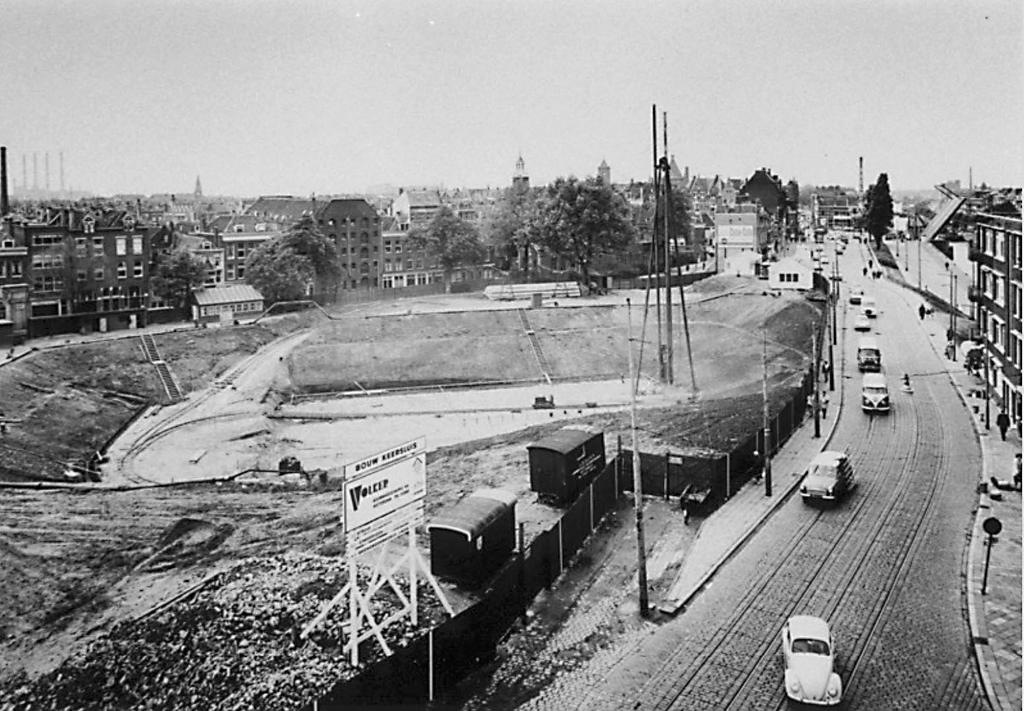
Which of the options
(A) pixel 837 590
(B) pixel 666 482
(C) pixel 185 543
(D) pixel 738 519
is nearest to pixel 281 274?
(C) pixel 185 543

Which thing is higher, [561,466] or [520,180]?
[520,180]

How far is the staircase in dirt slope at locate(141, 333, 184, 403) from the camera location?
26.6 metres

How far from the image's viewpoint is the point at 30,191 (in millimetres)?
15461

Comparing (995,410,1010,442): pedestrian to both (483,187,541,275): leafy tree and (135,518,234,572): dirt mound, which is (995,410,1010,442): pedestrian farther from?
(483,187,541,275): leafy tree

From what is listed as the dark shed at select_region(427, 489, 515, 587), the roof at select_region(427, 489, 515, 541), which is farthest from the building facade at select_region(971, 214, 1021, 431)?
the dark shed at select_region(427, 489, 515, 587)

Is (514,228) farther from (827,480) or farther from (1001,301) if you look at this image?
(827,480)

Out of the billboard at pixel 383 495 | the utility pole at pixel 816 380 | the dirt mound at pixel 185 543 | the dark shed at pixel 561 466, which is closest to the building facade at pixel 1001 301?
the utility pole at pixel 816 380

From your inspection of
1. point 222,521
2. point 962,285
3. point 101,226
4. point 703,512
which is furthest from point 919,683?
point 962,285

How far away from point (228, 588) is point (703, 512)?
7478 millimetres

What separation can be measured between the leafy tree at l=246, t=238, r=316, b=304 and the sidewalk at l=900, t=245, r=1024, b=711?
81.3 ft

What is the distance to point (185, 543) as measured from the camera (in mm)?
14695

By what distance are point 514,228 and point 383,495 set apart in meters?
33.9

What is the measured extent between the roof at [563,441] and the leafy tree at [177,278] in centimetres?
1990

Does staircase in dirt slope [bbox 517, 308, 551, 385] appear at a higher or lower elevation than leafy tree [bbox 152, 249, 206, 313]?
lower
